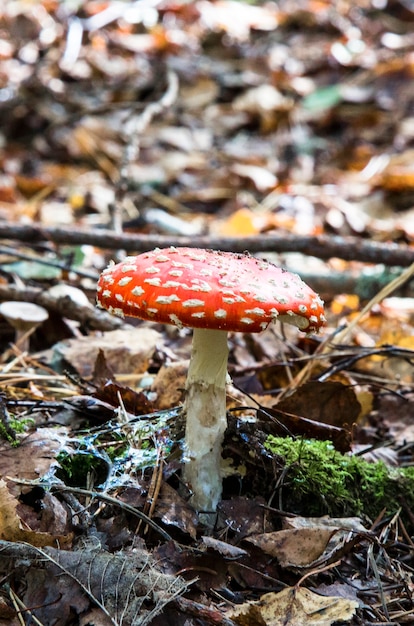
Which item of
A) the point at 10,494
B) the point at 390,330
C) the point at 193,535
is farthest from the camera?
the point at 390,330

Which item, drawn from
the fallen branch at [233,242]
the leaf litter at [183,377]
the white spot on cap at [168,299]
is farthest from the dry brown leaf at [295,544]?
the fallen branch at [233,242]

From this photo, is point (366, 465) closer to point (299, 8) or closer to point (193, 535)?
point (193, 535)

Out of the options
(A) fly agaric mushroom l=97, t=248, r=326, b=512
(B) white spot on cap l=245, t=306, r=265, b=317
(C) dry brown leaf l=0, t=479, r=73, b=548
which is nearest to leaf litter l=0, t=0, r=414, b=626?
(C) dry brown leaf l=0, t=479, r=73, b=548

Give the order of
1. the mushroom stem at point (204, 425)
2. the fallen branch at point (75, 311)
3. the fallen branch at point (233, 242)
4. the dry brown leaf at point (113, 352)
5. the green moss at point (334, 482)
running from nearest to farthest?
the mushroom stem at point (204, 425)
the green moss at point (334, 482)
the dry brown leaf at point (113, 352)
the fallen branch at point (75, 311)
the fallen branch at point (233, 242)

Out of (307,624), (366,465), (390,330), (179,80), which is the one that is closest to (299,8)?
(179,80)

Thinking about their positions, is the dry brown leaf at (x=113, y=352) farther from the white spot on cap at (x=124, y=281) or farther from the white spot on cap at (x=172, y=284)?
the white spot on cap at (x=172, y=284)

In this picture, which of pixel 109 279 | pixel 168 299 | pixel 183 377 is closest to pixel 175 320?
pixel 168 299
